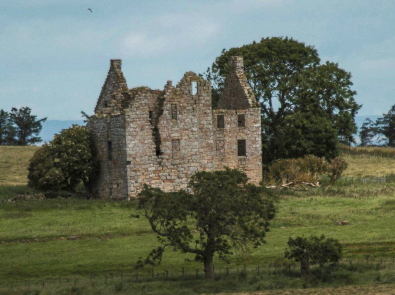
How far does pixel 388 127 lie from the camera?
5418 inches

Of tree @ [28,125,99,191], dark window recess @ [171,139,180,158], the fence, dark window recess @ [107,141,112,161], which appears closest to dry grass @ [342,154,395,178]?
dark window recess @ [171,139,180,158]

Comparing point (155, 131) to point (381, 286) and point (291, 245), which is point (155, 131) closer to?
point (291, 245)

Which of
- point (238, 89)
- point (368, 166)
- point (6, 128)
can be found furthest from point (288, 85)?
point (6, 128)

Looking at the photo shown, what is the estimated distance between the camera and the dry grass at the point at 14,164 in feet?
257

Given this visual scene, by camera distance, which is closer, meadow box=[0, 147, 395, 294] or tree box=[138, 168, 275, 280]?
meadow box=[0, 147, 395, 294]

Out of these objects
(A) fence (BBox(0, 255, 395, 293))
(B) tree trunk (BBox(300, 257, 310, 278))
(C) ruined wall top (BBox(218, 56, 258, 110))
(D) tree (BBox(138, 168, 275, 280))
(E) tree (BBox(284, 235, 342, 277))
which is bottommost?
(A) fence (BBox(0, 255, 395, 293))

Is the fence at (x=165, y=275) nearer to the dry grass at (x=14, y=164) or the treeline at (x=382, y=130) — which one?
the dry grass at (x=14, y=164)

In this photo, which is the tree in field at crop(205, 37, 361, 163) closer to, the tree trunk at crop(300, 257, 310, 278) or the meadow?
the meadow

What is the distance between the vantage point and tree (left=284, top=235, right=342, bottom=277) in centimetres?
3709

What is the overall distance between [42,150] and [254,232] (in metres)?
26.2

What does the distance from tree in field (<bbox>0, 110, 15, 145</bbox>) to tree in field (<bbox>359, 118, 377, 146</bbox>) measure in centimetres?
5639

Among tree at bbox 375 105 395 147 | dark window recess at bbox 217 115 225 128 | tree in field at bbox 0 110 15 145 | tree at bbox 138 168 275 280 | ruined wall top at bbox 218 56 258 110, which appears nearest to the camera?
tree at bbox 138 168 275 280

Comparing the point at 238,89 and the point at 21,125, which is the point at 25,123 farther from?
the point at 238,89

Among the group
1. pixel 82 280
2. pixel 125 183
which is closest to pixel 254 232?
pixel 82 280
